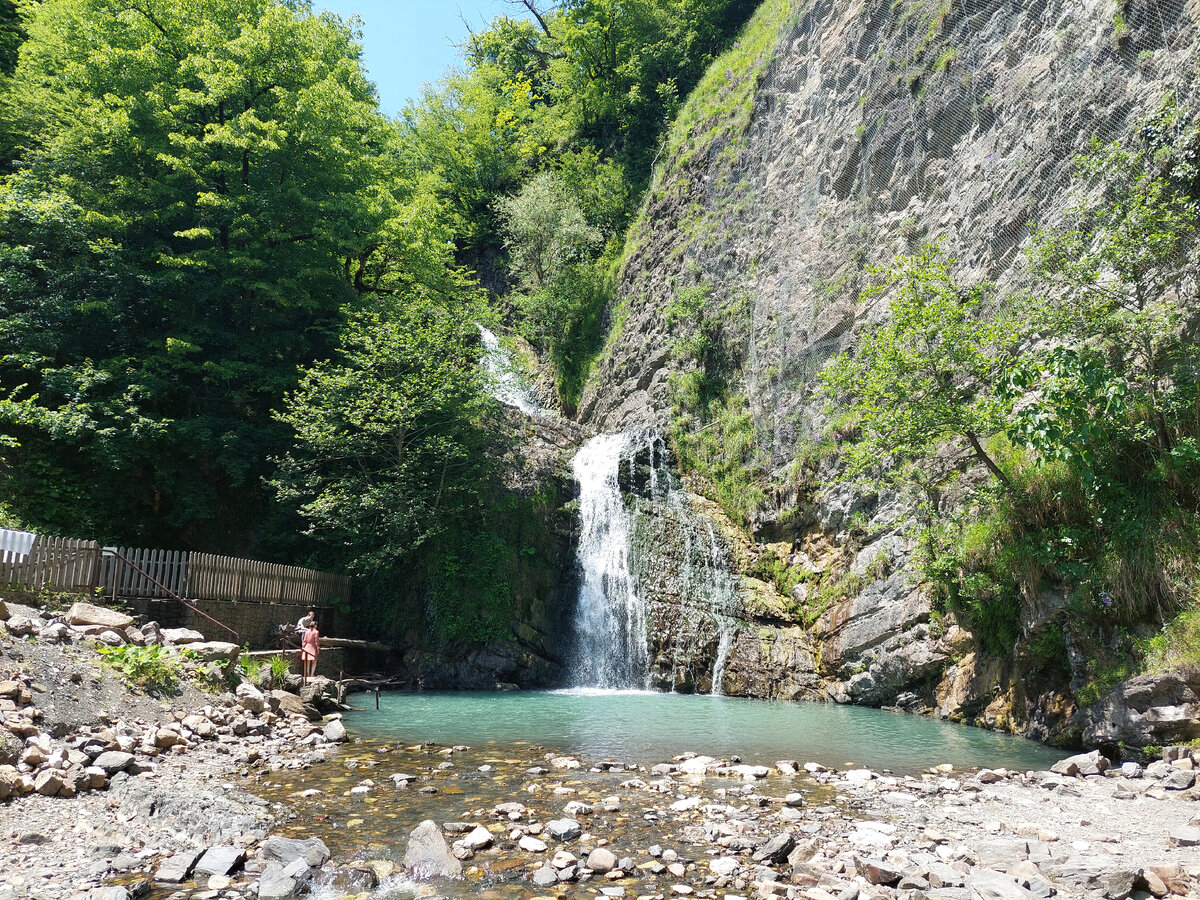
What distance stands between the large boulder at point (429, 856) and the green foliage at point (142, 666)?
5.42m

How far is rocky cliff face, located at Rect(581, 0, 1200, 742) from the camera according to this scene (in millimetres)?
11680

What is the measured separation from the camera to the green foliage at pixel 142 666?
28.1ft

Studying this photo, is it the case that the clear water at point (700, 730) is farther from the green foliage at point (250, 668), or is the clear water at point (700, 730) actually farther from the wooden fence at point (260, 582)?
the wooden fence at point (260, 582)

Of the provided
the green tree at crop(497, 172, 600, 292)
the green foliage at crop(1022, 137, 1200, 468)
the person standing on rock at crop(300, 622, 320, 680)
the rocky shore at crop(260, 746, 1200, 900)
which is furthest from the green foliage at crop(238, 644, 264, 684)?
the green tree at crop(497, 172, 600, 292)

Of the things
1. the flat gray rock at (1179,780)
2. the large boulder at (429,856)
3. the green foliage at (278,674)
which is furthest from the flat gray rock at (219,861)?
the flat gray rock at (1179,780)

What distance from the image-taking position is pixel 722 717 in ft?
38.9

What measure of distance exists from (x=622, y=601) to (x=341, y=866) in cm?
1295

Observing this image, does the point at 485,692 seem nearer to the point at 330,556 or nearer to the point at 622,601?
the point at 622,601

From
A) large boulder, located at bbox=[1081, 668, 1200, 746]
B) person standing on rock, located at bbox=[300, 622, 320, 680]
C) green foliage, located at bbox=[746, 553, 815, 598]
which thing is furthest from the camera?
green foliage, located at bbox=[746, 553, 815, 598]

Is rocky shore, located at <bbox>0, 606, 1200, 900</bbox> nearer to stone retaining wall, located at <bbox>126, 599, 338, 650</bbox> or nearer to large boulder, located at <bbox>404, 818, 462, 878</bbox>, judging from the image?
large boulder, located at <bbox>404, 818, 462, 878</bbox>

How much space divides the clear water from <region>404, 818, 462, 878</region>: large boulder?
11.6 feet

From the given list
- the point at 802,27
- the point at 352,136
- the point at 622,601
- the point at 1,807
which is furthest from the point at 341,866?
the point at 802,27

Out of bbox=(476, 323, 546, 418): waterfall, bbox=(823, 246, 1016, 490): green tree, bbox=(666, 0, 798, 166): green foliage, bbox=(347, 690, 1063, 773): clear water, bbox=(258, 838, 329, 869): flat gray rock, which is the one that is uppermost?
bbox=(666, 0, 798, 166): green foliage

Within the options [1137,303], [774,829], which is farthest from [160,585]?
[1137,303]
